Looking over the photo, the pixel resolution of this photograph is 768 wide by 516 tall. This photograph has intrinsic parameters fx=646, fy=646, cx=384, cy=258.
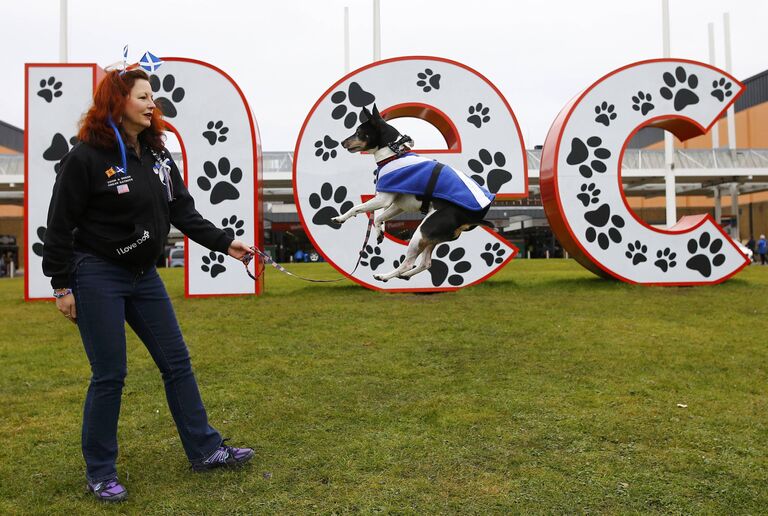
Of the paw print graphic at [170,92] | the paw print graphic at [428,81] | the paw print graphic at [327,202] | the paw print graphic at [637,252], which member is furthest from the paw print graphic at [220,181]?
the paw print graphic at [637,252]

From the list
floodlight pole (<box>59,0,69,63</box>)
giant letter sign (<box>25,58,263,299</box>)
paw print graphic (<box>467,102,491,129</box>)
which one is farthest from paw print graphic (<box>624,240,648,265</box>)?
floodlight pole (<box>59,0,69,63</box>)

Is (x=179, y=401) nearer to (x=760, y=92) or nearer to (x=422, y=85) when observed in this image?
(x=422, y=85)

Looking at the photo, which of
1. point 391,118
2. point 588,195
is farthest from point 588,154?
point 391,118

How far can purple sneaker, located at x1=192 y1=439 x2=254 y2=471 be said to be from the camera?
5484mm

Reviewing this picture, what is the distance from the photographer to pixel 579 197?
15.5m

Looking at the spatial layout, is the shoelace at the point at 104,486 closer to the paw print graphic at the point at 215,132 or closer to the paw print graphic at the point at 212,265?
the paw print graphic at the point at 212,265

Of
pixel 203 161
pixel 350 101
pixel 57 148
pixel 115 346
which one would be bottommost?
pixel 115 346

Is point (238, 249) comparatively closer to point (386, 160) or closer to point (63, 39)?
point (386, 160)

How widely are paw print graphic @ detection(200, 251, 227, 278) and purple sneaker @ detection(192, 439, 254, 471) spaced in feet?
33.8

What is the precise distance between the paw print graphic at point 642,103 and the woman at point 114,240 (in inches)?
527

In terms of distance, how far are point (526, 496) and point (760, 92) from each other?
5780 cm

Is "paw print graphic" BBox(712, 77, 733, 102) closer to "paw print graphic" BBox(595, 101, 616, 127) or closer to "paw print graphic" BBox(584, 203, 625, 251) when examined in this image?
"paw print graphic" BBox(595, 101, 616, 127)

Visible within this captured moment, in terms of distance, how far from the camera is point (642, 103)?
1563cm

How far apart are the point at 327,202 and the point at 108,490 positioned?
10479 mm
